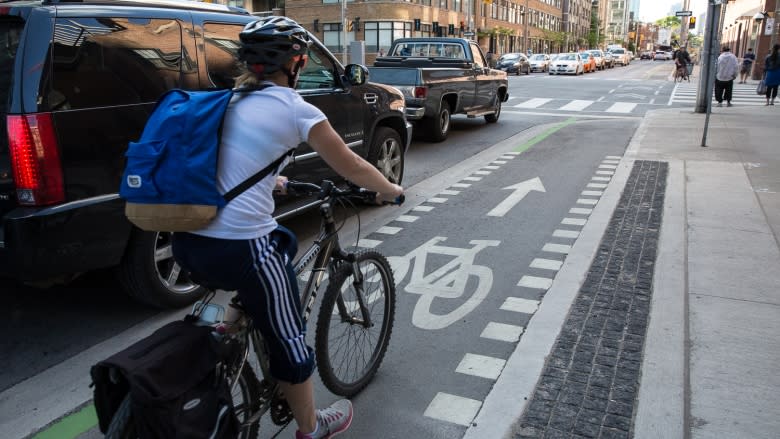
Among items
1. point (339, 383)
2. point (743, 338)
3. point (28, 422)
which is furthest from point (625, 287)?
point (28, 422)

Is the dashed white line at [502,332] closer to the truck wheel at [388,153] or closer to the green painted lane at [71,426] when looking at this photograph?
the green painted lane at [71,426]

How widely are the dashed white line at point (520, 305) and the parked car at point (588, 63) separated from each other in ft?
152

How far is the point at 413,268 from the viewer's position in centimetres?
571

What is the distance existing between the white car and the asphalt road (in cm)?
3659

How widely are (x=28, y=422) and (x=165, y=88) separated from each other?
2355 millimetres

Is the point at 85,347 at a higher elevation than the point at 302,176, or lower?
lower

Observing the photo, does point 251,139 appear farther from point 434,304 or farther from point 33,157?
point 434,304

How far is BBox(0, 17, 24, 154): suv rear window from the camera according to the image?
12.6 ft

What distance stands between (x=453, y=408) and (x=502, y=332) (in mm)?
1052

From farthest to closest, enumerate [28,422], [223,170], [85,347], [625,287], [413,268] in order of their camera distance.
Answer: [413,268] → [625,287] → [85,347] → [28,422] → [223,170]

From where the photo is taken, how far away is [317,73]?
253 inches

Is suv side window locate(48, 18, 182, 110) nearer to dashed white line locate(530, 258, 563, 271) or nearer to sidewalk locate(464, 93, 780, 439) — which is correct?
sidewalk locate(464, 93, 780, 439)

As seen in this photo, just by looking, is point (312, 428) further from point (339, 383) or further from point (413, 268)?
point (413, 268)

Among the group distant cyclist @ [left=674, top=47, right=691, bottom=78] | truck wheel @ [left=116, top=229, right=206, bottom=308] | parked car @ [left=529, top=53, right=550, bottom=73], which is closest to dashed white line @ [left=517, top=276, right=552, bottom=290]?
truck wheel @ [left=116, top=229, right=206, bottom=308]
